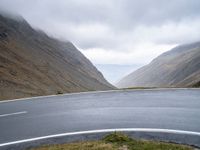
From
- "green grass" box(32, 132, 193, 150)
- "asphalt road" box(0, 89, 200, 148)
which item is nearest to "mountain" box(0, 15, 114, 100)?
"asphalt road" box(0, 89, 200, 148)

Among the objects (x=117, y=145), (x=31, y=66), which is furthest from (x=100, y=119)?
(x=31, y=66)

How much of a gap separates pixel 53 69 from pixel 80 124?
306 feet

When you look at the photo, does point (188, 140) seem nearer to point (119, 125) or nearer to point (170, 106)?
point (119, 125)

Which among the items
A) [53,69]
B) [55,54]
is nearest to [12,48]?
[53,69]

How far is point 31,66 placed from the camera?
91.6 metres

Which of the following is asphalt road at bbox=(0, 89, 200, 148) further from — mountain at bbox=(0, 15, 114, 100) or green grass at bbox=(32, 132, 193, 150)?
mountain at bbox=(0, 15, 114, 100)

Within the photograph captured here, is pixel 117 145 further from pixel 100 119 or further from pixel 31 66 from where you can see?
pixel 31 66

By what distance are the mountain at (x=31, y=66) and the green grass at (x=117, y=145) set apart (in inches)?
1861

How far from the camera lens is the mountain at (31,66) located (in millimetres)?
70562

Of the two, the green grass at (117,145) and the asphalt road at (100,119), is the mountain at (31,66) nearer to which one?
the asphalt road at (100,119)

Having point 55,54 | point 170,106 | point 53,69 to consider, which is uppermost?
point 55,54

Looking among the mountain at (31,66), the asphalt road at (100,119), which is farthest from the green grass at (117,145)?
the mountain at (31,66)

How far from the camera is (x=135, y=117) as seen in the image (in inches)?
427

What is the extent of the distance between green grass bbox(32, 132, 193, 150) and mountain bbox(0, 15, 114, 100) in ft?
155
